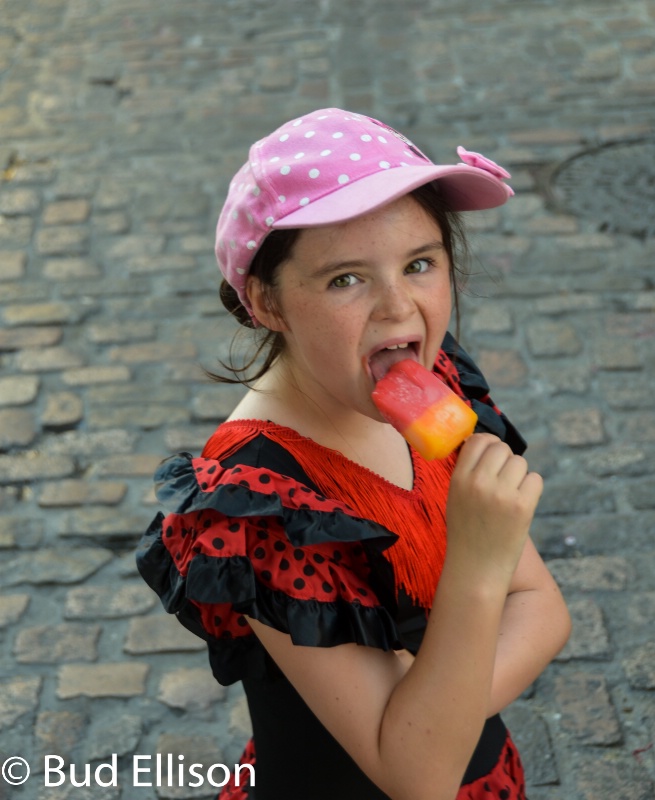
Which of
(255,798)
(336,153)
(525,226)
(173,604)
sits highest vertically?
(336,153)

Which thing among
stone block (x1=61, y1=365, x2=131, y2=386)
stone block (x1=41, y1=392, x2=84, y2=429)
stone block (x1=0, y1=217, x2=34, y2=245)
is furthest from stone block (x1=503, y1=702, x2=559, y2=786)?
stone block (x1=0, y1=217, x2=34, y2=245)

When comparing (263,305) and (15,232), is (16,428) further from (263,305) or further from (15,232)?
Result: (263,305)

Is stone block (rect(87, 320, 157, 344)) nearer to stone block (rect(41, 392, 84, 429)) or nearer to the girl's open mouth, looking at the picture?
stone block (rect(41, 392, 84, 429))

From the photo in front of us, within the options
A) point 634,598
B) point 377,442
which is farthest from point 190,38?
point 377,442

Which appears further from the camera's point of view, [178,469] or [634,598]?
[634,598]

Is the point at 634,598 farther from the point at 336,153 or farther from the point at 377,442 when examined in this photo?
the point at 336,153

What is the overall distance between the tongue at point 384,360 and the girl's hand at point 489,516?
23 centimetres

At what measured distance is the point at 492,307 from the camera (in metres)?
5.06

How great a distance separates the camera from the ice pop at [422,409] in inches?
73.2

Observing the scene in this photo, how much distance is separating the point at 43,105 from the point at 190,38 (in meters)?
1.34

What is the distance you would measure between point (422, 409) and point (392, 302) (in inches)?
8.0

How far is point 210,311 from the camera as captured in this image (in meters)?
5.20

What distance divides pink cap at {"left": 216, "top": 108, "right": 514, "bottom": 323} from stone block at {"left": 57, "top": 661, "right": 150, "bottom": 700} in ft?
6.33

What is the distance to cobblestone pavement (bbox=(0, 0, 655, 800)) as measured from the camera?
3.35 metres
